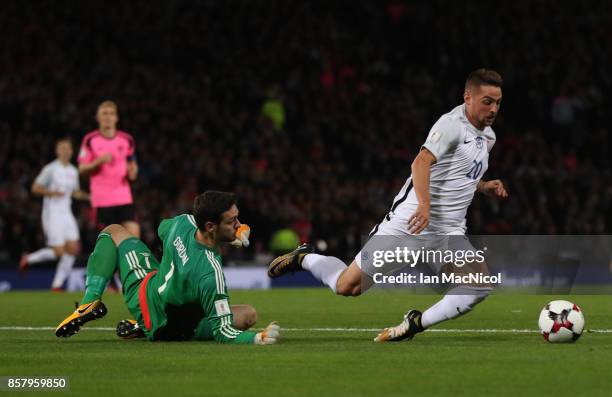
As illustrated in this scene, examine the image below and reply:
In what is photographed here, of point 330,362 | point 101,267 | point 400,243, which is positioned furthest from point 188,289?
point 400,243

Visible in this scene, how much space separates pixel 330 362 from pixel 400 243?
191 cm

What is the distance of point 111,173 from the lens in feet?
49.4

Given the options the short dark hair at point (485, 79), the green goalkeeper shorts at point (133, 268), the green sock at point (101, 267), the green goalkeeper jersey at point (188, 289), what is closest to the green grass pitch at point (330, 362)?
the green goalkeeper jersey at point (188, 289)

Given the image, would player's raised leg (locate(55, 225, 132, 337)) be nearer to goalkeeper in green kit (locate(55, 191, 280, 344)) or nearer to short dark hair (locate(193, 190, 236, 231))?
goalkeeper in green kit (locate(55, 191, 280, 344))

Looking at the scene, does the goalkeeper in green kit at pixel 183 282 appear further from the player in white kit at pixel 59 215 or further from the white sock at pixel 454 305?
the player in white kit at pixel 59 215

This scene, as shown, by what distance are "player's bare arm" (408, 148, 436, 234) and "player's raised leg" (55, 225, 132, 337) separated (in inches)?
88.9

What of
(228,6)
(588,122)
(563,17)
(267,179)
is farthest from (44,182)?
(563,17)

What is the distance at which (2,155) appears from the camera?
2075cm

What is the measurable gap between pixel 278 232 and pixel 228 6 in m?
7.94

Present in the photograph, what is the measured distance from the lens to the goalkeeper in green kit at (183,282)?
8.20m

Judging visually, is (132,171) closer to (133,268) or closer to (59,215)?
(59,215)

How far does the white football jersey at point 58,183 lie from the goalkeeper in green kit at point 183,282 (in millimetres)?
9283

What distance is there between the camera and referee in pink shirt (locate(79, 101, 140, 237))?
14.9 m

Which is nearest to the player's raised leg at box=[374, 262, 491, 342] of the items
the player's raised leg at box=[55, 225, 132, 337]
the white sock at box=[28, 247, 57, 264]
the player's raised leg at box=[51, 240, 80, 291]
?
the player's raised leg at box=[55, 225, 132, 337]
